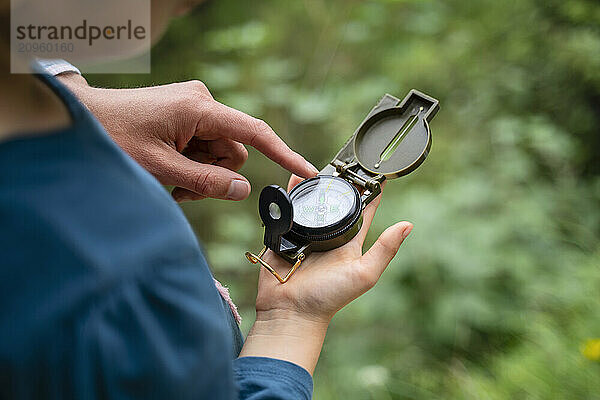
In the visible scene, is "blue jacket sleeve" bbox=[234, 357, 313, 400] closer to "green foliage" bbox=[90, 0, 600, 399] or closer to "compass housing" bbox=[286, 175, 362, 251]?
"compass housing" bbox=[286, 175, 362, 251]

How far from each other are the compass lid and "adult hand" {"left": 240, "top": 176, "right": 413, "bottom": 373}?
0.17 m

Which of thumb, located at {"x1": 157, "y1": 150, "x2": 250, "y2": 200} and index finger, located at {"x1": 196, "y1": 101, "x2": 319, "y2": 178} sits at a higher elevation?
index finger, located at {"x1": 196, "y1": 101, "x2": 319, "y2": 178}

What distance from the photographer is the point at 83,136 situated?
43cm

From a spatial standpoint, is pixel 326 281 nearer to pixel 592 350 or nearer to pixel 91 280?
pixel 91 280

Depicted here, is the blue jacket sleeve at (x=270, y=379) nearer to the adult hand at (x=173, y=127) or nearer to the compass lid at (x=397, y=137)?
the adult hand at (x=173, y=127)

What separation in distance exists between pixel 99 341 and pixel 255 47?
204 cm

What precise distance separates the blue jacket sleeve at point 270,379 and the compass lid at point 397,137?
18.4 inches

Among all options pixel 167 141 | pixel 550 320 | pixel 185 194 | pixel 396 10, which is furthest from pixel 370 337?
pixel 396 10

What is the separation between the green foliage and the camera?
5.44ft

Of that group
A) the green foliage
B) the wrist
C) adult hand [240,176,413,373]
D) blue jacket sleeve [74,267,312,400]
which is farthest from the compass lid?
the green foliage

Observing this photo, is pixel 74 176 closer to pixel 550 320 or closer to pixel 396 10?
pixel 550 320

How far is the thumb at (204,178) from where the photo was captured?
91 centimetres

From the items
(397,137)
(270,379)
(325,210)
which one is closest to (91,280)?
(270,379)

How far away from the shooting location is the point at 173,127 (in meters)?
0.93
